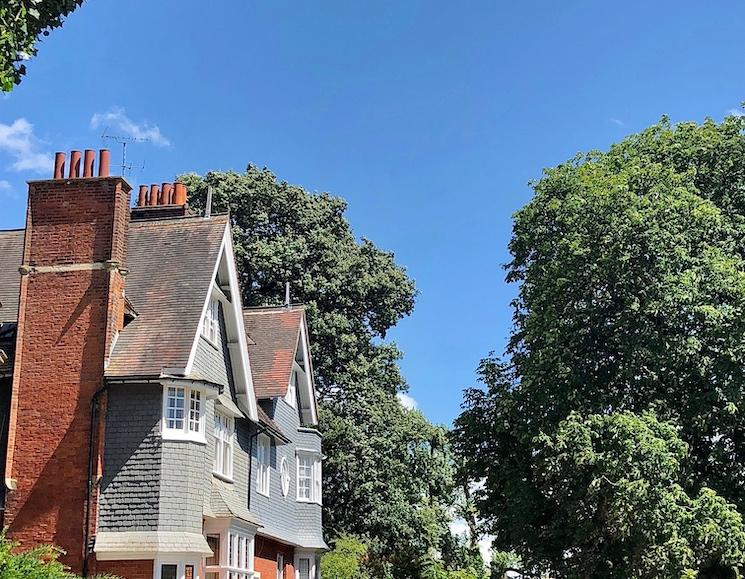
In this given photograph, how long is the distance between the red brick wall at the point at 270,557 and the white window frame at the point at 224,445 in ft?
11.5

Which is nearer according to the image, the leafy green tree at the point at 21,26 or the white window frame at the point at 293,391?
the leafy green tree at the point at 21,26

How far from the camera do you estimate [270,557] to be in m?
27.9

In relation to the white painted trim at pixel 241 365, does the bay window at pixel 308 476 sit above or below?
below

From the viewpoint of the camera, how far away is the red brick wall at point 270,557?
2636cm

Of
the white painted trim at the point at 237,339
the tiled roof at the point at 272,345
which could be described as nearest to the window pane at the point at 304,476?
the tiled roof at the point at 272,345

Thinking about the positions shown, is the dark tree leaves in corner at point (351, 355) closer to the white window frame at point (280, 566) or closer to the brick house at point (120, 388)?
the white window frame at point (280, 566)

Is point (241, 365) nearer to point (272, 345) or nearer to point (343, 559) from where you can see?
point (272, 345)

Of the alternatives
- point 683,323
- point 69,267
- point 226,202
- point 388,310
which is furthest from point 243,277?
point 683,323

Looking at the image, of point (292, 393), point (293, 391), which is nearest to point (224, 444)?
point (292, 393)

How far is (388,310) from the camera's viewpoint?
134ft

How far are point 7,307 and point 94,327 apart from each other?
148 inches

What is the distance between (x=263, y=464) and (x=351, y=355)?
11.5 meters

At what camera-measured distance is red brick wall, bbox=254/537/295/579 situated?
26359 mm

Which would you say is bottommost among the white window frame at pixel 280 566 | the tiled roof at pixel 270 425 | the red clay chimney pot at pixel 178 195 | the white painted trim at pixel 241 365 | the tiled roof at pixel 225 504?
the white window frame at pixel 280 566
